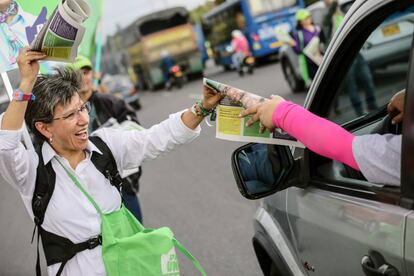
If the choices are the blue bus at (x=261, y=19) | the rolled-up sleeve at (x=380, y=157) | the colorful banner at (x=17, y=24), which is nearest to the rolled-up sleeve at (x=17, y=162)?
the colorful banner at (x=17, y=24)

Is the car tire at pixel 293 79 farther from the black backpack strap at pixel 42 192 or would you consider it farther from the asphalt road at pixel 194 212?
the black backpack strap at pixel 42 192

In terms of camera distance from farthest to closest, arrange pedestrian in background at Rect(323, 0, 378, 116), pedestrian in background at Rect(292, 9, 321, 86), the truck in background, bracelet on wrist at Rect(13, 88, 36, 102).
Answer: the truck in background → pedestrian in background at Rect(292, 9, 321, 86) → pedestrian in background at Rect(323, 0, 378, 116) → bracelet on wrist at Rect(13, 88, 36, 102)

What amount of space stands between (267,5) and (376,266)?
19642 millimetres

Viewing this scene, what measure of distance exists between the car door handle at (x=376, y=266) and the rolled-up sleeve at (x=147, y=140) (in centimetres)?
112

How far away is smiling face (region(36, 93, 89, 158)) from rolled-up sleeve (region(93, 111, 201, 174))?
203 mm

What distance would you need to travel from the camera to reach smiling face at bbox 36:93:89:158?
2365mm

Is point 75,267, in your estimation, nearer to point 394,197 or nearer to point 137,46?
point 394,197

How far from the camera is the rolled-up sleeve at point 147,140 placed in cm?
260

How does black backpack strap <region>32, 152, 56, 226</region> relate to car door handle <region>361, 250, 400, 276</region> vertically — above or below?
above

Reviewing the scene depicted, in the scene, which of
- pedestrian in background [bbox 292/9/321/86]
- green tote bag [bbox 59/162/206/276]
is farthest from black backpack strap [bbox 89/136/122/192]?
pedestrian in background [bbox 292/9/321/86]

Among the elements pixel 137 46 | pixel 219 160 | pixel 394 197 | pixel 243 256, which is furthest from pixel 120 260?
pixel 137 46

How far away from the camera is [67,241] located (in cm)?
234

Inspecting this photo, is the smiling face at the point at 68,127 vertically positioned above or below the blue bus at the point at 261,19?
above

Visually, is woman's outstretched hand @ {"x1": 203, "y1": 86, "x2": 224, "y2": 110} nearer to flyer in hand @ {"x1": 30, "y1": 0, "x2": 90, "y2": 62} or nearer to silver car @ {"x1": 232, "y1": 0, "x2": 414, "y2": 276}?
silver car @ {"x1": 232, "y1": 0, "x2": 414, "y2": 276}
